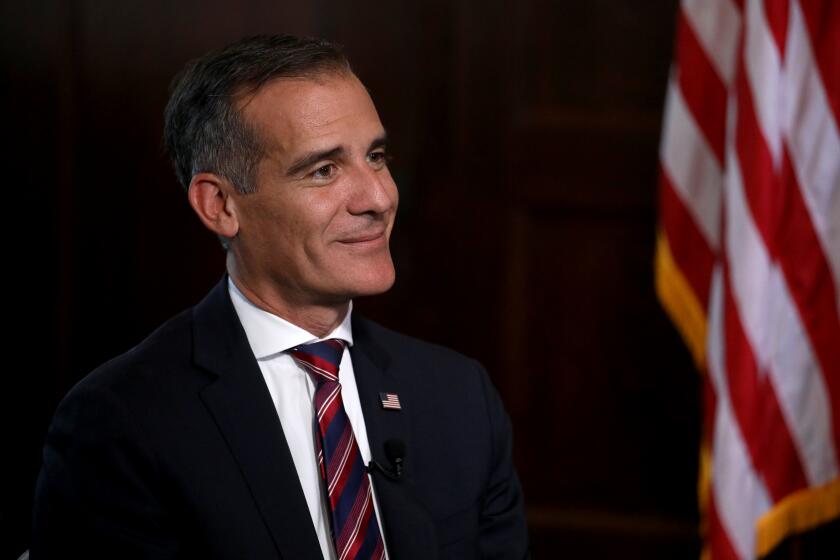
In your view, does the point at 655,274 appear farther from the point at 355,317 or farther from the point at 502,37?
the point at 355,317

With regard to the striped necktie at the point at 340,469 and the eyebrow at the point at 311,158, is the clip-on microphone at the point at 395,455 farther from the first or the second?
the eyebrow at the point at 311,158

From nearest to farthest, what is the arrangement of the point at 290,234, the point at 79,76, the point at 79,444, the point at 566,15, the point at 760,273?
the point at 79,444
the point at 290,234
the point at 760,273
the point at 566,15
the point at 79,76

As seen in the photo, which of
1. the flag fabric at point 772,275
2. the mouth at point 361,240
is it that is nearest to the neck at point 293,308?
the mouth at point 361,240

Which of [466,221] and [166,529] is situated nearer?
[166,529]

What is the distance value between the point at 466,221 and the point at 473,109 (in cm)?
35

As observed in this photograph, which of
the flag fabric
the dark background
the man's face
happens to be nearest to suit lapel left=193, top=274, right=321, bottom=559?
the man's face

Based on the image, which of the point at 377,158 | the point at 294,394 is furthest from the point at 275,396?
the point at 377,158

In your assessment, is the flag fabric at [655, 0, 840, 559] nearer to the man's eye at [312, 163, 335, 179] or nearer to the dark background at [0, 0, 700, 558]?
the dark background at [0, 0, 700, 558]

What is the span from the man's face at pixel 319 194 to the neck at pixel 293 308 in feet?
0.04

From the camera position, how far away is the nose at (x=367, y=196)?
168 centimetres

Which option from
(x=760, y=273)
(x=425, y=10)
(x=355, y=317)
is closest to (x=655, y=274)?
(x=760, y=273)

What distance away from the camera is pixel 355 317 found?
1876mm

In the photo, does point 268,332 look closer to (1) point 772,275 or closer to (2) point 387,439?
(2) point 387,439

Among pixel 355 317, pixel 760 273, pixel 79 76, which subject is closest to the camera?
pixel 355 317
